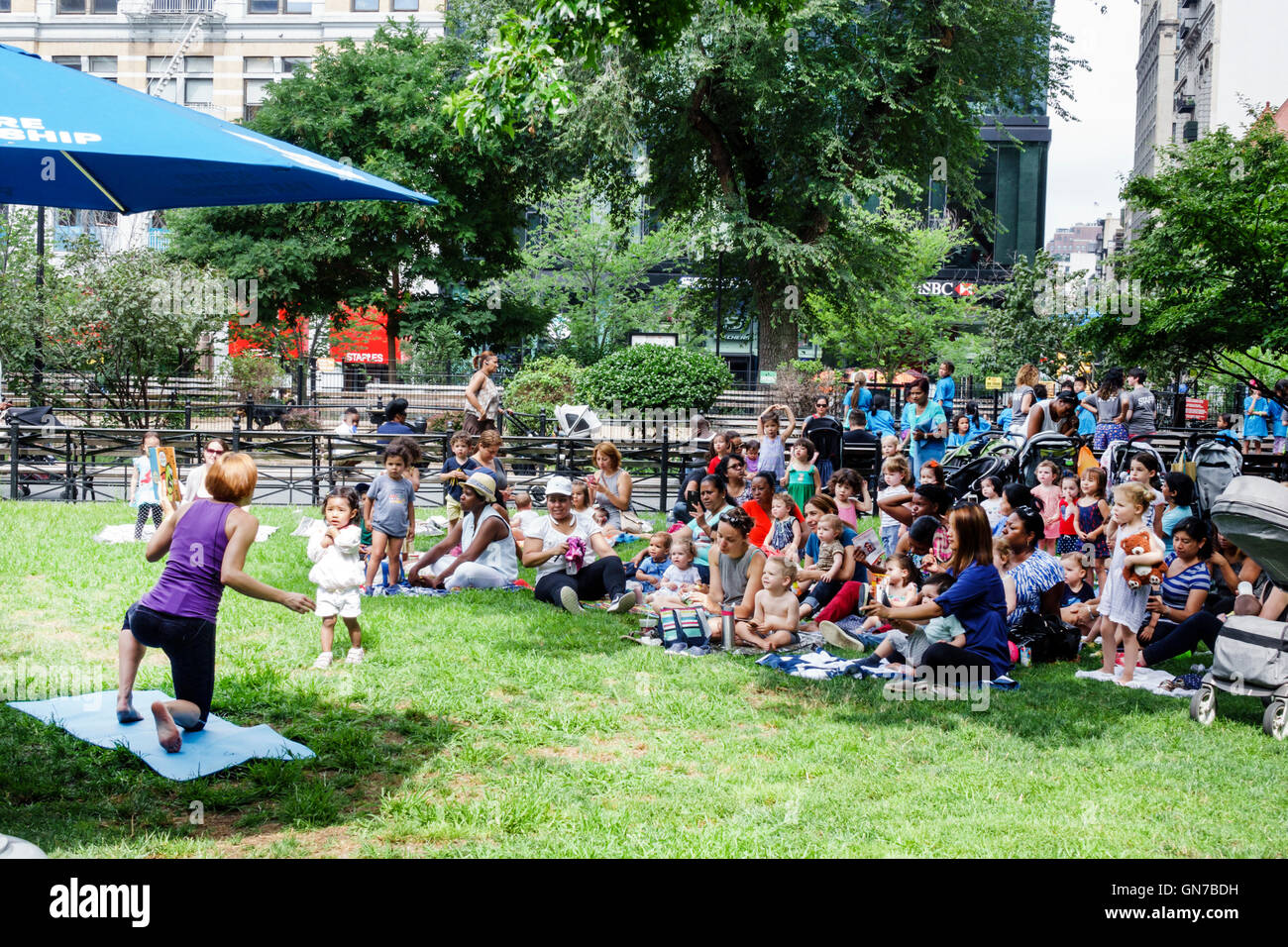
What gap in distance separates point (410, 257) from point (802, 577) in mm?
24660

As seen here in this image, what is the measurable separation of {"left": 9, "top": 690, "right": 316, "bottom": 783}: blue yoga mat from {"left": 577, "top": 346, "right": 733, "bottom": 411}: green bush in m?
18.8

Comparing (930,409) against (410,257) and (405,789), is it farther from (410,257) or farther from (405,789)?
(410,257)

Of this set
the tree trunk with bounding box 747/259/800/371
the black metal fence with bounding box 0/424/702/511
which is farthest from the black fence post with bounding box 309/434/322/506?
the tree trunk with bounding box 747/259/800/371

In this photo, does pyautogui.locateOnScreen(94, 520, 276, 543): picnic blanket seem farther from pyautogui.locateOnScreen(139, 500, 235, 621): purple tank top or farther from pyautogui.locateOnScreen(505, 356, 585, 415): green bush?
pyautogui.locateOnScreen(505, 356, 585, 415): green bush

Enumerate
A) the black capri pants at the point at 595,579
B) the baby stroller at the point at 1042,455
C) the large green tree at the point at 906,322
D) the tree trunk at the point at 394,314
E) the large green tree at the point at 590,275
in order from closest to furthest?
1. the black capri pants at the point at 595,579
2. the baby stroller at the point at 1042,455
3. the tree trunk at the point at 394,314
4. the large green tree at the point at 906,322
5. the large green tree at the point at 590,275

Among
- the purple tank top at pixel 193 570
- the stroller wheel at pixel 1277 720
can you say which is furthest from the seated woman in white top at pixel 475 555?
the stroller wheel at pixel 1277 720

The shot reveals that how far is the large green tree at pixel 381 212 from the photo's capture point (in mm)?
30922

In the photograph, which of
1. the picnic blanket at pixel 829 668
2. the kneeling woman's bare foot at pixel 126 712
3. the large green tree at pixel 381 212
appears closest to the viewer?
the kneeling woman's bare foot at pixel 126 712

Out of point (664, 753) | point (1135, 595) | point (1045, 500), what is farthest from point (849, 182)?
point (664, 753)

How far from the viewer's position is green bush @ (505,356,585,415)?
86.9ft

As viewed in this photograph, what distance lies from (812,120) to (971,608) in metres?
22.1

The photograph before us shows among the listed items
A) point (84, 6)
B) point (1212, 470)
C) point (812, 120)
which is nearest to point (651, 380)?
point (812, 120)

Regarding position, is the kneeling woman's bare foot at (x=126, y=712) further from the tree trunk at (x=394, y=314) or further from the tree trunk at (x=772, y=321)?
the tree trunk at (x=394, y=314)

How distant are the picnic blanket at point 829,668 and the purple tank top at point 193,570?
4.24m
